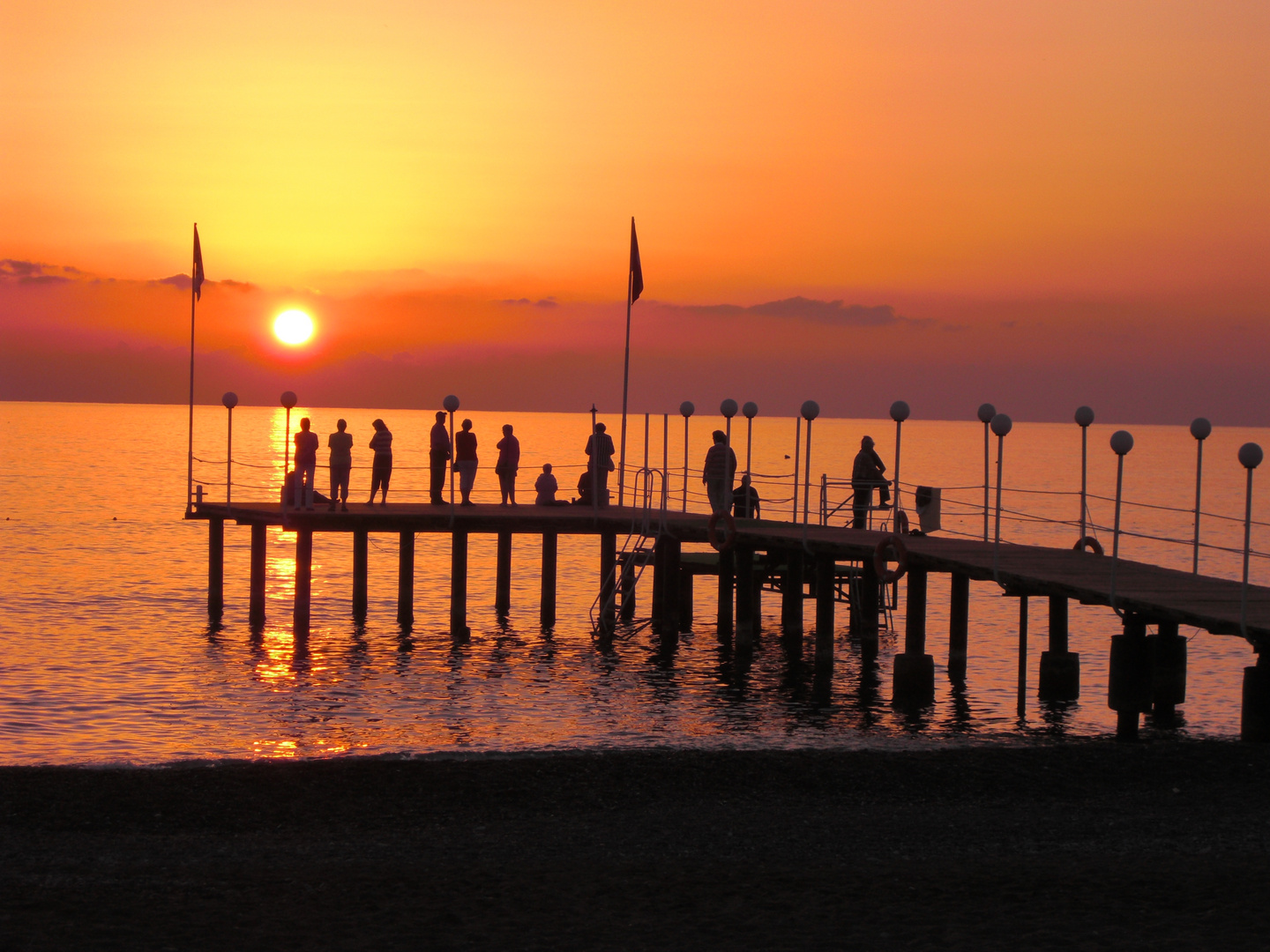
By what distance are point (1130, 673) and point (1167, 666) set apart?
1076 millimetres

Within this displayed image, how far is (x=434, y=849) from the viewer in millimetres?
12047

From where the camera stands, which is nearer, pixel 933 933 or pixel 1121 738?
pixel 933 933

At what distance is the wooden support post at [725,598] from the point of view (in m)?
30.3

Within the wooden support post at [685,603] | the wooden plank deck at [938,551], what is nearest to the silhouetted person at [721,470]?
the wooden plank deck at [938,551]

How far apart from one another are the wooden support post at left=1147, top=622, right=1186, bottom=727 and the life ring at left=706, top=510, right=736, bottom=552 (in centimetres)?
887

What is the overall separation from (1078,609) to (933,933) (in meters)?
33.4

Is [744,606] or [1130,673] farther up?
[1130,673]

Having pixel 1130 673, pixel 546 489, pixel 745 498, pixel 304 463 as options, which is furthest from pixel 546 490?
pixel 1130 673

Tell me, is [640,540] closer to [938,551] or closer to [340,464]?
[340,464]

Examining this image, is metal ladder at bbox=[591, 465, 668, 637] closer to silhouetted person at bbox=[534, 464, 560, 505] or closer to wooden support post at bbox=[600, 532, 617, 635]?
wooden support post at bbox=[600, 532, 617, 635]

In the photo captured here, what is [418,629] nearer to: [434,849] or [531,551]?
[434,849]

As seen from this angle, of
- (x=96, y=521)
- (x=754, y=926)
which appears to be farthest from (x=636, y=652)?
(x=96, y=521)

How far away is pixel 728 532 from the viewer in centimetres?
2677

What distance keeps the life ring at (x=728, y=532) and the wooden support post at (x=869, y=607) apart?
98.4 inches
